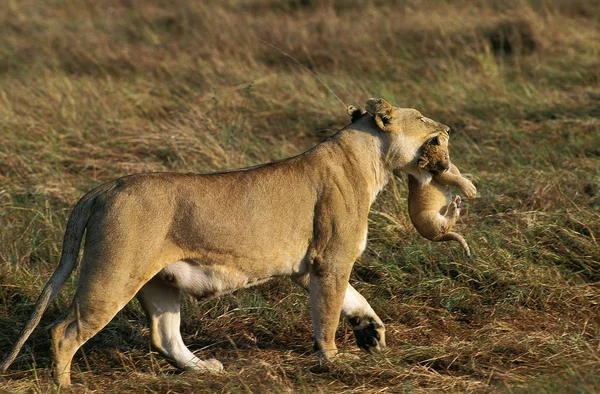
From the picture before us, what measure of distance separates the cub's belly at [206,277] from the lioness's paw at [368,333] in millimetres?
648

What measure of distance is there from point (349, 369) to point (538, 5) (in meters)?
9.43

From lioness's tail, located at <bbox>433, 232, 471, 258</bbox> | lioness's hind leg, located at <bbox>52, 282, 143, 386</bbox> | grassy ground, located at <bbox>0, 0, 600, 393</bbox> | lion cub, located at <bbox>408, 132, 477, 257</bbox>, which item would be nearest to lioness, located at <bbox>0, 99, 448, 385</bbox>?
lioness's hind leg, located at <bbox>52, 282, 143, 386</bbox>

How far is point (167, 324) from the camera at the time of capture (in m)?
5.02

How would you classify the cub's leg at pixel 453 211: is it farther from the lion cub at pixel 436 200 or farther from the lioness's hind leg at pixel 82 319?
the lioness's hind leg at pixel 82 319

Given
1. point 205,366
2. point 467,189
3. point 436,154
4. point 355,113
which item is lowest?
point 205,366

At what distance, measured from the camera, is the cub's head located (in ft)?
16.8

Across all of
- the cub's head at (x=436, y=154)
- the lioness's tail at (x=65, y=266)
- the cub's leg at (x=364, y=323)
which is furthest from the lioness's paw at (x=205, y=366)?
the cub's head at (x=436, y=154)

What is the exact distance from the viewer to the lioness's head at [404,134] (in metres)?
5.09

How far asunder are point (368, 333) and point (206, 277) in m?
0.99

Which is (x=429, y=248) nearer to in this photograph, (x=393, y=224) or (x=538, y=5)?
(x=393, y=224)

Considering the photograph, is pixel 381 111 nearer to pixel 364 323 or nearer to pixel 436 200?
pixel 436 200

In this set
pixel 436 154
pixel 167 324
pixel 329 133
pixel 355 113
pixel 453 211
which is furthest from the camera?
pixel 329 133

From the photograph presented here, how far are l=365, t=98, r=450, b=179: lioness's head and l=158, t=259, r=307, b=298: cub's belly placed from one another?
969mm

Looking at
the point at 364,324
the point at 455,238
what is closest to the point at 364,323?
the point at 364,324
